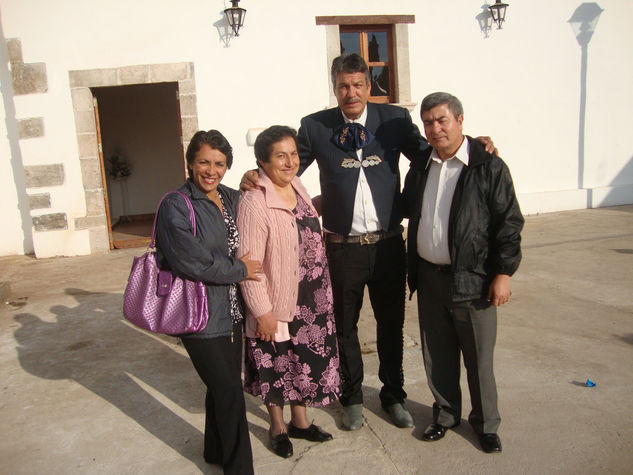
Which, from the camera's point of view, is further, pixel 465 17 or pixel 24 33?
pixel 465 17

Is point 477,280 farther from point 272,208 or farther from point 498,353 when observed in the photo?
point 498,353

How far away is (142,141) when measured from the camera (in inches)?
430

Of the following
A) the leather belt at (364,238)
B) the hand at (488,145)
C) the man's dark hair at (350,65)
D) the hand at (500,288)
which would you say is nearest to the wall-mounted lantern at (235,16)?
the man's dark hair at (350,65)

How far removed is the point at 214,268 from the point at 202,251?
8 centimetres

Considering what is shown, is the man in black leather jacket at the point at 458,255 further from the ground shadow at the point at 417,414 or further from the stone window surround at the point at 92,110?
the stone window surround at the point at 92,110

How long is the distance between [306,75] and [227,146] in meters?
5.03

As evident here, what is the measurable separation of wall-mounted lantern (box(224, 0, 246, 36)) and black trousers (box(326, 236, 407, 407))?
4768mm

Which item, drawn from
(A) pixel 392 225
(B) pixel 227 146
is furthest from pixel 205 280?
(A) pixel 392 225

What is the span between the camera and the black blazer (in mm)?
2625

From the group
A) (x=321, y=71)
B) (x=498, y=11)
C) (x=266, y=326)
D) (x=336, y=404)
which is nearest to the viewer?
(x=266, y=326)

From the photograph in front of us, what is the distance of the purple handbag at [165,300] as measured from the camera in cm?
212

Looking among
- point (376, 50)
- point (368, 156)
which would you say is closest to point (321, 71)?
point (376, 50)

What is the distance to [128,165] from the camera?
10859 millimetres

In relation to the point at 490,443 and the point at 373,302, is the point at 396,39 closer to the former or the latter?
the point at 373,302
